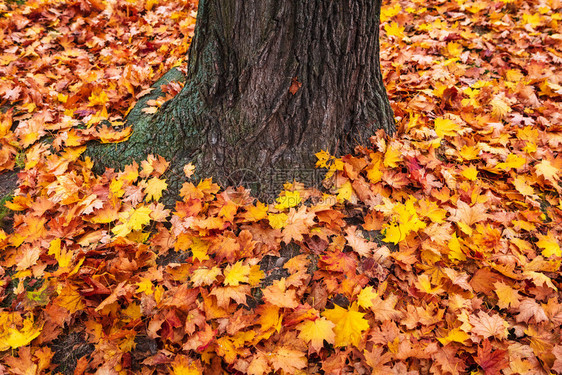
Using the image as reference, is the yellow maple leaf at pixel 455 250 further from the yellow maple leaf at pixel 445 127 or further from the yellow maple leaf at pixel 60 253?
the yellow maple leaf at pixel 60 253

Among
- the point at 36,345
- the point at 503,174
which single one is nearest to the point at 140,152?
the point at 36,345

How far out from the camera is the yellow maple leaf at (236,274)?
1.99 meters

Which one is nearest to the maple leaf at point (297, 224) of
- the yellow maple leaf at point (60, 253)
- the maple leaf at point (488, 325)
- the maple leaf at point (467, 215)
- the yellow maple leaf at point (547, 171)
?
the maple leaf at point (467, 215)

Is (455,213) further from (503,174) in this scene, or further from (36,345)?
(36,345)

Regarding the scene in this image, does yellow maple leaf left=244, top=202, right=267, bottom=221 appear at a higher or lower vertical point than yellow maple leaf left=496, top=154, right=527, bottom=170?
lower

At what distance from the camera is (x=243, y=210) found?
2.32 metres

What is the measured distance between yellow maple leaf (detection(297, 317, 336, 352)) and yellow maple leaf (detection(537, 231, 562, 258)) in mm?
1458

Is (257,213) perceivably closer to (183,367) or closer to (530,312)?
(183,367)

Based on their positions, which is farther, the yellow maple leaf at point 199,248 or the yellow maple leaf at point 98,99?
the yellow maple leaf at point 98,99

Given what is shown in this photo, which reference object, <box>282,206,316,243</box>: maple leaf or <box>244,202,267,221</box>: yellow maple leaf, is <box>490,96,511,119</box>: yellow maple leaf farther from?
<box>244,202,267,221</box>: yellow maple leaf

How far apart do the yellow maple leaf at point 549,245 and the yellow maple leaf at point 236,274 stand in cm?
186

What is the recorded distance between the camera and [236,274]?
2.01m

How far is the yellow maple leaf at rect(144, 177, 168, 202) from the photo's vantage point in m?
2.38

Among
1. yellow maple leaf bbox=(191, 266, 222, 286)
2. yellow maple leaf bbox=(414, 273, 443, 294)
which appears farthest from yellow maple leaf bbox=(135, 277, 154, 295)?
yellow maple leaf bbox=(414, 273, 443, 294)
